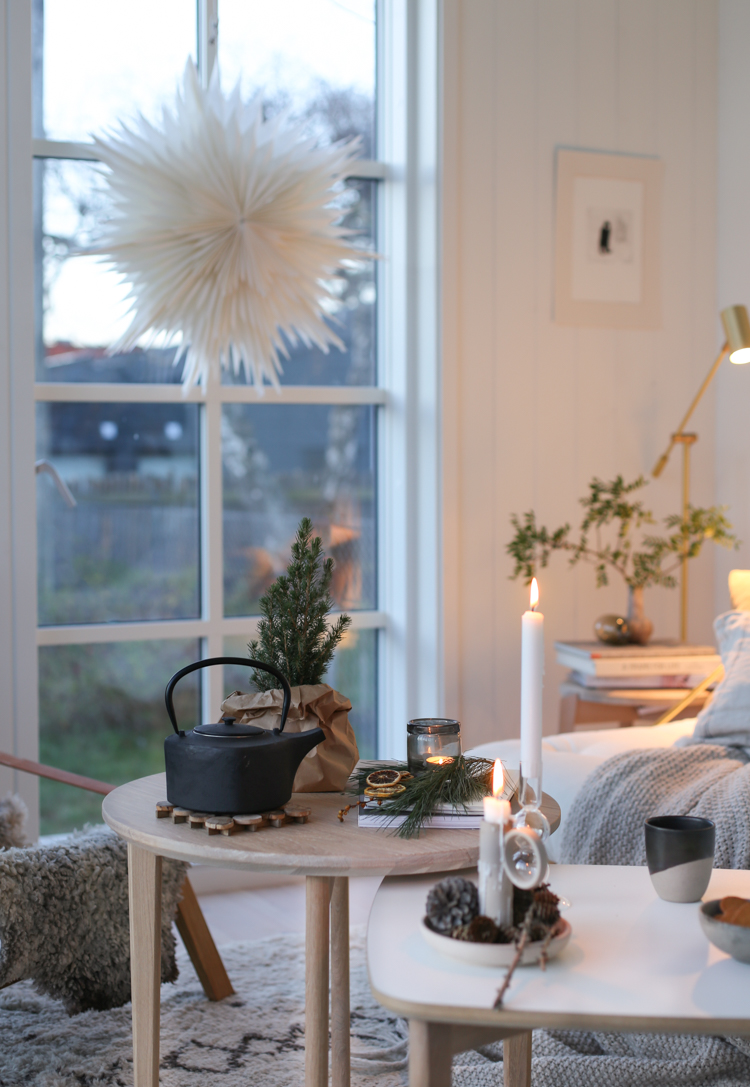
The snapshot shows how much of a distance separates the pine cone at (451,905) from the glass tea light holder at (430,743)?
36 centimetres

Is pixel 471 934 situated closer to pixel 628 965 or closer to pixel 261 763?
pixel 628 965

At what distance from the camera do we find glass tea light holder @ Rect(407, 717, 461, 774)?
1341 mm

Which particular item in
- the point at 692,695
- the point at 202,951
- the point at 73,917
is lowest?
the point at 202,951

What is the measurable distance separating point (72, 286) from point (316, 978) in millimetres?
2052

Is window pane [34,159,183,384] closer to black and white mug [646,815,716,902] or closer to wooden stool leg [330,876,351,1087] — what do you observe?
wooden stool leg [330,876,351,1087]

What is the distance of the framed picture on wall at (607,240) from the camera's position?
2.97 metres

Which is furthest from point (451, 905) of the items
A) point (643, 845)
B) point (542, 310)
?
point (542, 310)

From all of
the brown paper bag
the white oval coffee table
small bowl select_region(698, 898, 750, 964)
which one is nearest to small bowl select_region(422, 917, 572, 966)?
the white oval coffee table

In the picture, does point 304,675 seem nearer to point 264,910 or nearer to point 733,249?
point 264,910

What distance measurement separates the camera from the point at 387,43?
9.77ft

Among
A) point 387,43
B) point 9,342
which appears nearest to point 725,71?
point 387,43

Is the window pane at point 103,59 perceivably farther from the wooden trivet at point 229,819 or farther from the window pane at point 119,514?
the wooden trivet at point 229,819

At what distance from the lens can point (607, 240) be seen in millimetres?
3010

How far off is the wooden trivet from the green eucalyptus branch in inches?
55.6
